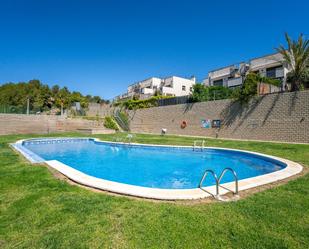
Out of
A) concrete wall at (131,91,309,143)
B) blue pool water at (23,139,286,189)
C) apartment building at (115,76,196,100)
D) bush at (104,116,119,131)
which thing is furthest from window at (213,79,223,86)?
blue pool water at (23,139,286,189)

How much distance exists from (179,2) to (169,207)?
1436 centimetres

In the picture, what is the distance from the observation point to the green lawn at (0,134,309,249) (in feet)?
7.36

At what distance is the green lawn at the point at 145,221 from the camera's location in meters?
2.24

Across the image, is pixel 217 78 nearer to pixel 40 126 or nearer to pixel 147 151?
pixel 147 151

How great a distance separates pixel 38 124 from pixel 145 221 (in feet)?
76.5

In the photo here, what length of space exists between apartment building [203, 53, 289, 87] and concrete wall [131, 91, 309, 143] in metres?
11.5

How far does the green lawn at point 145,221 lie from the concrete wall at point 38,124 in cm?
1984

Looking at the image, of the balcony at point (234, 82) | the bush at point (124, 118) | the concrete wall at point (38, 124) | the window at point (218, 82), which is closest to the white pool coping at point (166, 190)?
the concrete wall at point (38, 124)

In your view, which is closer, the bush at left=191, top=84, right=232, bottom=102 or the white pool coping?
the white pool coping

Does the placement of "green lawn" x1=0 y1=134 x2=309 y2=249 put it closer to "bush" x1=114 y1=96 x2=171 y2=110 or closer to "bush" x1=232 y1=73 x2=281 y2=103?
"bush" x1=232 y1=73 x2=281 y2=103

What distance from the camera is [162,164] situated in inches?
361

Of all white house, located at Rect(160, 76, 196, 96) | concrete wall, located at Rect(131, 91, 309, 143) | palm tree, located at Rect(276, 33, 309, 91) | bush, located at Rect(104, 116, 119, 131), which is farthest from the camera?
white house, located at Rect(160, 76, 196, 96)

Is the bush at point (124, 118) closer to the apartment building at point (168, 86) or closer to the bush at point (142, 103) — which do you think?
the bush at point (142, 103)

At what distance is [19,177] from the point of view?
477 cm
